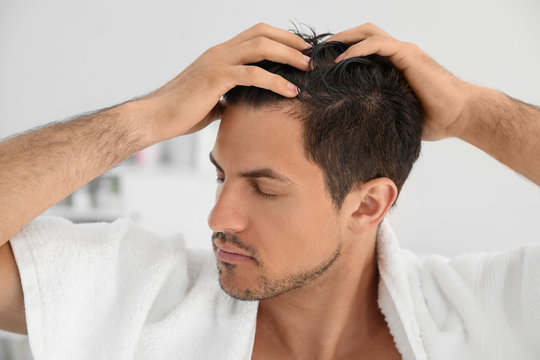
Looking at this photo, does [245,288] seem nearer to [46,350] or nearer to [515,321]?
[46,350]

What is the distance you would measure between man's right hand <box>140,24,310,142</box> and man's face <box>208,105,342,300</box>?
8cm

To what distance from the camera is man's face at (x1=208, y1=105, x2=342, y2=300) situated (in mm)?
976

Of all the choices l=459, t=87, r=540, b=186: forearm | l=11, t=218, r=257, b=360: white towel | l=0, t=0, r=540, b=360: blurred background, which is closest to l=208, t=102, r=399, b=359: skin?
l=11, t=218, r=257, b=360: white towel

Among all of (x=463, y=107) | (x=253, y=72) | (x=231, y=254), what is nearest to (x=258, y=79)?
(x=253, y=72)

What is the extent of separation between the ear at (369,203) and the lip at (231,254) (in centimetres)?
24

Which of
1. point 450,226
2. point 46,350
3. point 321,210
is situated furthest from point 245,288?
point 450,226

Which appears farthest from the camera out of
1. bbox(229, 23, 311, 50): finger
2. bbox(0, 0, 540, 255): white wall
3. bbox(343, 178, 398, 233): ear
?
bbox(0, 0, 540, 255): white wall

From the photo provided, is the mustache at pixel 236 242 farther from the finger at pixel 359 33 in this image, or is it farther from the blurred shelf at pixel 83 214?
the blurred shelf at pixel 83 214

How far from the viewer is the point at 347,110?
3.38 feet

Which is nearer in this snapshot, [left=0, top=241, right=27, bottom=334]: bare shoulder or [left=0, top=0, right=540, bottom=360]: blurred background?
[left=0, top=241, right=27, bottom=334]: bare shoulder

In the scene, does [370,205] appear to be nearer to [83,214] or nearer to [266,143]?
[266,143]

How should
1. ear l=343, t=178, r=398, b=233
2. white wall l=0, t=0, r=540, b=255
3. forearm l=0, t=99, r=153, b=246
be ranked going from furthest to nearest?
white wall l=0, t=0, r=540, b=255 < ear l=343, t=178, r=398, b=233 < forearm l=0, t=99, r=153, b=246

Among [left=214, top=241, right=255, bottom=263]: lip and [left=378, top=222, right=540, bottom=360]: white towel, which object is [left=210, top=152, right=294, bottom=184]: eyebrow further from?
[left=378, top=222, right=540, bottom=360]: white towel

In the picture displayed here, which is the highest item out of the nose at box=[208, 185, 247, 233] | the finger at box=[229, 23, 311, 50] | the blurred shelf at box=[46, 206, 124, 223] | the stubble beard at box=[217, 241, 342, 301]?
the finger at box=[229, 23, 311, 50]
